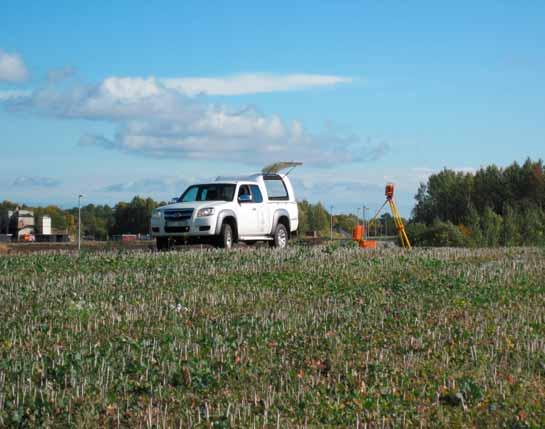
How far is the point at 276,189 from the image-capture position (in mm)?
28797

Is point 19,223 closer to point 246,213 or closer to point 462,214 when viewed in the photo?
point 462,214

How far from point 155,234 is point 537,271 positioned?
38.0ft

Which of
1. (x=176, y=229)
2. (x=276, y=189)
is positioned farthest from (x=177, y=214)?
(x=276, y=189)

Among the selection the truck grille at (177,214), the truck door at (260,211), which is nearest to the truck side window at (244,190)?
the truck door at (260,211)

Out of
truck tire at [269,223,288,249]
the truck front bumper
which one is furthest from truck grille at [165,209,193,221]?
truck tire at [269,223,288,249]

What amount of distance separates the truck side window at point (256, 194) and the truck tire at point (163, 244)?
2957mm

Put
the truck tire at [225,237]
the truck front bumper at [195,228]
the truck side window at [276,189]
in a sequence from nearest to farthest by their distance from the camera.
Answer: the truck front bumper at [195,228]
the truck tire at [225,237]
the truck side window at [276,189]

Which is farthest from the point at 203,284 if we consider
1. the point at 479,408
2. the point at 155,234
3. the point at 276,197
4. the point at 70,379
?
the point at 276,197

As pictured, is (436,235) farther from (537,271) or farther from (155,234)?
(537,271)

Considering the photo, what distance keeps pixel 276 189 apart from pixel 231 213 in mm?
3292

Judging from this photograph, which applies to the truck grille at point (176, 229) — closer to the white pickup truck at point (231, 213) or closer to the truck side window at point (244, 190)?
the white pickup truck at point (231, 213)

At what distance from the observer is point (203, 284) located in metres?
15.2

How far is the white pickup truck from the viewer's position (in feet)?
82.8

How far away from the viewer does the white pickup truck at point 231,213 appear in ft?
82.8
